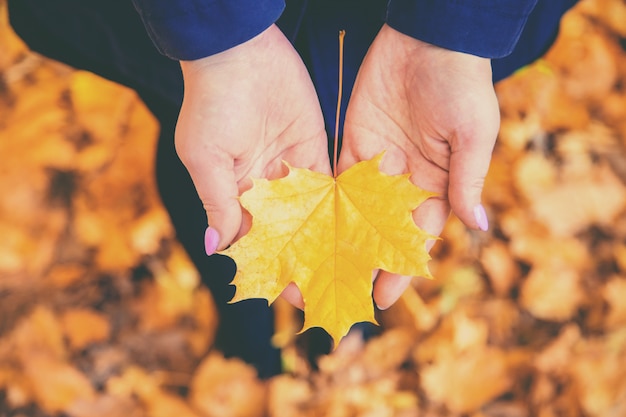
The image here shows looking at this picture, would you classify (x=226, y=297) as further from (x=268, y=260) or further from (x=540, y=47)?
(x=540, y=47)

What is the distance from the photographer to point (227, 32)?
0.85 m

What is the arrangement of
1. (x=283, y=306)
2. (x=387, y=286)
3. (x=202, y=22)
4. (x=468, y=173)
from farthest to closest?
(x=283, y=306), (x=387, y=286), (x=468, y=173), (x=202, y=22)

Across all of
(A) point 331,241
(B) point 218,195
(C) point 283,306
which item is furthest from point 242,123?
(C) point 283,306

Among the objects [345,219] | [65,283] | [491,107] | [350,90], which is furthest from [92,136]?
[491,107]

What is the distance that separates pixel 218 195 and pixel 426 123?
391 mm

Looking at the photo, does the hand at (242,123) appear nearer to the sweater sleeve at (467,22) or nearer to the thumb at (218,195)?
the thumb at (218,195)

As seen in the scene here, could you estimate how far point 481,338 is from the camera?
1.55 meters

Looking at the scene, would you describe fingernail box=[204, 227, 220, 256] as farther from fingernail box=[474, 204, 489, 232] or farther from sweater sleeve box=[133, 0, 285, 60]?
fingernail box=[474, 204, 489, 232]

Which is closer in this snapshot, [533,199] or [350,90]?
[350,90]

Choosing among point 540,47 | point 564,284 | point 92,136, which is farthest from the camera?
point 92,136

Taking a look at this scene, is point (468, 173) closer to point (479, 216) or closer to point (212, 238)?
point (479, 216)

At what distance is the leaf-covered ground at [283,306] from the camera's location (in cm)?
150

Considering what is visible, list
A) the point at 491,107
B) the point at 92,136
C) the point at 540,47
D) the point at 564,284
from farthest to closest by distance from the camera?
1. the point at 92,136
2. the point at 564,284
3. the point at 540,47
4. the point at 491,107

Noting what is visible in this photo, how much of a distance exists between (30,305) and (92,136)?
22.4 inches
